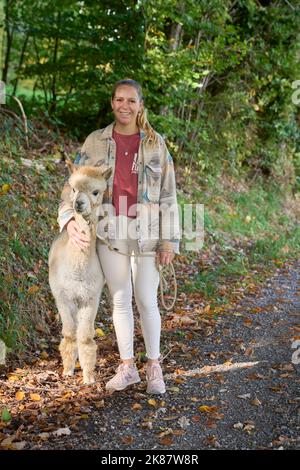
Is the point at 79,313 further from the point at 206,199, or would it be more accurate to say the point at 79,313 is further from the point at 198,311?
the point at 206,199

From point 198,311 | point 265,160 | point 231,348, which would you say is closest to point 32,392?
point 231,348

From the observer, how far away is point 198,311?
20.0 feet

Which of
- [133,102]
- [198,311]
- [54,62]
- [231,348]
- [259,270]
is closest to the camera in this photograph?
[133,102]

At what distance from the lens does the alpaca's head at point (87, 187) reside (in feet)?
11.9

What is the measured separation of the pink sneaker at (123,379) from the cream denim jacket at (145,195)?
0.94 m

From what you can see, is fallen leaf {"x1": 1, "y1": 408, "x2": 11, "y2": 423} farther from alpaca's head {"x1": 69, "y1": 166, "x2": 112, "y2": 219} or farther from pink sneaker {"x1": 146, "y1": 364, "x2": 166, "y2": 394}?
alpaca's head {"x1": 69, "y1": 166, "x2": 112, "y2": 219}

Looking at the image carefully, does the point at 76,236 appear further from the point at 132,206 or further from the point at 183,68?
the point at 183,68

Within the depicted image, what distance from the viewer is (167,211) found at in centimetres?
397

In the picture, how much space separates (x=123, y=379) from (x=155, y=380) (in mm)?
239

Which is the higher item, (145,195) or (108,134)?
(108,134)

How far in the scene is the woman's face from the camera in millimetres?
3730

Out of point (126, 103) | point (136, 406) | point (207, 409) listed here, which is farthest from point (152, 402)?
point (126, 103)

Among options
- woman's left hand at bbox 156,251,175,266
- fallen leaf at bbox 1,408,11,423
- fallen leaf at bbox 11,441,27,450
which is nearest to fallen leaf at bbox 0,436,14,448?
fallen leaf at bbox 11,441,27,450

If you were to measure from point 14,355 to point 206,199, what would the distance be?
6.09 meters
